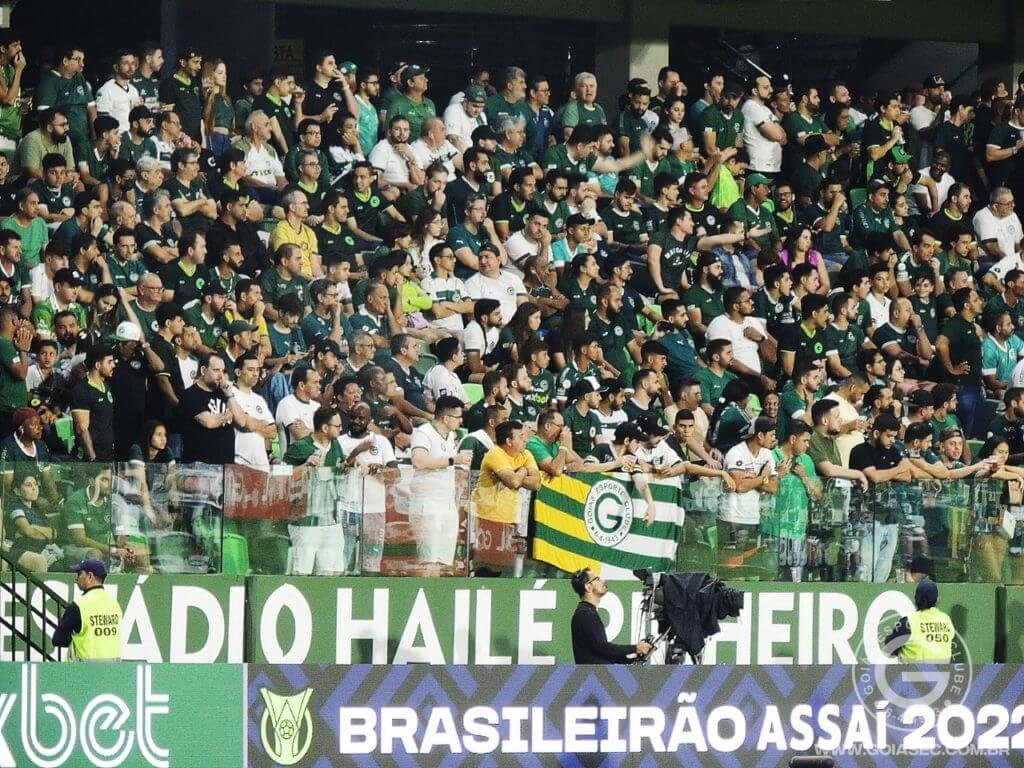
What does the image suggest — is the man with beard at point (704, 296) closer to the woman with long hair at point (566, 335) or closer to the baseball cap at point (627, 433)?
the woman with long hair at point (566, 335)

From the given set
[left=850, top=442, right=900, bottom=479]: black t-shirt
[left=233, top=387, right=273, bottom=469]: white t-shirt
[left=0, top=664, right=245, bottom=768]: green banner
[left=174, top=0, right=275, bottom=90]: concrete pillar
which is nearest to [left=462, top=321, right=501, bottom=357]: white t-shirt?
[left=233, top=387, right=273, bottom=469]: white t-shirt

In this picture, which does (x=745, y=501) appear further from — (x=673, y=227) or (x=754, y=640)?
(x=673, y=227)

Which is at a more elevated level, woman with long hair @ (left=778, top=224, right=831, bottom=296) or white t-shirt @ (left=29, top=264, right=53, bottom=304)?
woman with long hair @ (left=778, top=224, right=831, bottom=296)

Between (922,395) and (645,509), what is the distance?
3788mm

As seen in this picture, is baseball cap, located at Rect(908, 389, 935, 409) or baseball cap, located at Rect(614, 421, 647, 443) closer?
baseball cap, located at Rect(614, 421, 647, 443)

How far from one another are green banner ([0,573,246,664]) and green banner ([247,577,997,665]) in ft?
0.55

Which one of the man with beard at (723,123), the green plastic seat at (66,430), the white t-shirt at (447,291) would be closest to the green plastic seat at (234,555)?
the green plastic seat at (66,430)

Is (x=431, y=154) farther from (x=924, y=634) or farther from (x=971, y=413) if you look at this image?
(x=924, y=634)

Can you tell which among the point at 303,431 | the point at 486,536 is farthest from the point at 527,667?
the point at 303,431

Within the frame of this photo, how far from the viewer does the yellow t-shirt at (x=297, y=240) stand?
19297 mm

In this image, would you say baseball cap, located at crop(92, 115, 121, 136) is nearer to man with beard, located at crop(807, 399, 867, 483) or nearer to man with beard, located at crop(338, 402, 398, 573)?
man with beard, located at crop(338, 402, 398, 573)

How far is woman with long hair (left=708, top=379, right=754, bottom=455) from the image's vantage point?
1833 cm

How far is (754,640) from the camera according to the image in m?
17.1

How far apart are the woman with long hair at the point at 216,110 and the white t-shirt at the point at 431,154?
1.80 meters
